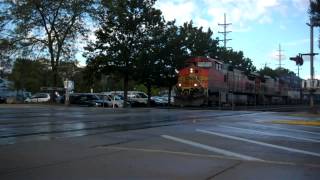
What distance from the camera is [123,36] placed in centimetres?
5856

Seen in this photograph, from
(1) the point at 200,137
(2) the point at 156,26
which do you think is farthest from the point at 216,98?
(1) the point at 200,137

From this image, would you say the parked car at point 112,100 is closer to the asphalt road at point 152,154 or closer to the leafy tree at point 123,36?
the leafy tree at point 123,36

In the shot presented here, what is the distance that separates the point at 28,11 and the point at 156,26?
13566 mm

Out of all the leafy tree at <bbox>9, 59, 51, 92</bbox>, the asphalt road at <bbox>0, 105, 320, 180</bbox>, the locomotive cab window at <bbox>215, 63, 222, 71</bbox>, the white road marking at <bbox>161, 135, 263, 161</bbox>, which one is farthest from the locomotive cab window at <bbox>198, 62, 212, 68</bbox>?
the white road marking at <bbox>161, 135, 263, 161</bbox>

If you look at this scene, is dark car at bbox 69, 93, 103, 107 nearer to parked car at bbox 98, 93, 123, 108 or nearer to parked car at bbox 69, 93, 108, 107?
parked car at bbox 69, 93, 108, 107

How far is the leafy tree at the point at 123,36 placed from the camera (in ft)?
189

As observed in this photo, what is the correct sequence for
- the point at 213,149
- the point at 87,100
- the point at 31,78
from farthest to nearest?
the point at 31,78 → the point at 87,100 → the point at 213,149

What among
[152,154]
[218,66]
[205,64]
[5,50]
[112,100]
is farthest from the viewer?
[112,100]

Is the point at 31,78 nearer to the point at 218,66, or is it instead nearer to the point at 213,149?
the point at 218,66

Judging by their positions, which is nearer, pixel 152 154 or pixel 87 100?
pixel 152 154

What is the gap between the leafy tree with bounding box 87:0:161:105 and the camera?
5766cm

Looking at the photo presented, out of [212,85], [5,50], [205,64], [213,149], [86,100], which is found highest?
[5,50]

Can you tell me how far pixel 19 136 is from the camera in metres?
16.2

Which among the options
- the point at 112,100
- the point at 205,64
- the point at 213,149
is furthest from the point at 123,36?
the point at 213,149
